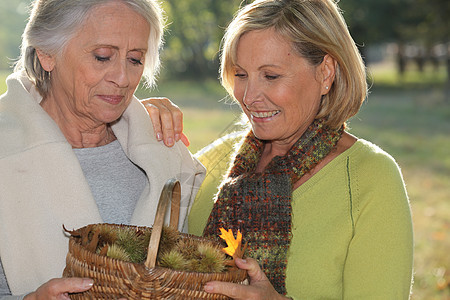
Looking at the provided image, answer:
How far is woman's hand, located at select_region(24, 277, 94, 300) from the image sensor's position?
5.69ft

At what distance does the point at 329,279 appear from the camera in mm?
2287

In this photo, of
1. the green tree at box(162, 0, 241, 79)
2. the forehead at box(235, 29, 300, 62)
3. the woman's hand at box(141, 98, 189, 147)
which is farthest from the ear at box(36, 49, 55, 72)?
the green tree at box(162, 0, 241, 79)

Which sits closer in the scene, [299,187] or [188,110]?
[299,187]

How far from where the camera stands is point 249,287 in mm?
1862

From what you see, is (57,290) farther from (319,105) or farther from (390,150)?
(390,150)

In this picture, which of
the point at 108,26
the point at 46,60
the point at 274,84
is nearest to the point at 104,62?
the point at 108,26

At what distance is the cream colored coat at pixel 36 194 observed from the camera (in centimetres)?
222

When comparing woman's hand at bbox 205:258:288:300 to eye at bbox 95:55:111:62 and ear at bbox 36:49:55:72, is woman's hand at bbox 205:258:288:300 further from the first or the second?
ear at bbox 36:49:55:72

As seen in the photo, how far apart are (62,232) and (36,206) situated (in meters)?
0.14

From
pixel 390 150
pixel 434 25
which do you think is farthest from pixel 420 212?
pixel 434 25

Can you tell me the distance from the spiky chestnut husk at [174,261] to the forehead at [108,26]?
0.92 m

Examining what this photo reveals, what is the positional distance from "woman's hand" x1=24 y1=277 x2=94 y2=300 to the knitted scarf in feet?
2.55

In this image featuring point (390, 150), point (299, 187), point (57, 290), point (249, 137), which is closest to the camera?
point (57, 290)

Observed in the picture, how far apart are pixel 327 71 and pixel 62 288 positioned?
139 centimetres
